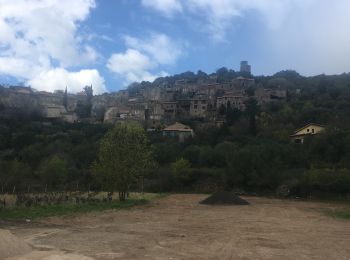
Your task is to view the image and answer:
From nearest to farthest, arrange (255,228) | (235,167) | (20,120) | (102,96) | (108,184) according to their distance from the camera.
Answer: (255,228) → (108,184) → (235,167) → (20,120) → (102,96)

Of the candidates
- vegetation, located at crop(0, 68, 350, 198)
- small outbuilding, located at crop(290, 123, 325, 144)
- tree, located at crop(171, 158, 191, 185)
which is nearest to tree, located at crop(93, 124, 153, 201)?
vegetation, located at crop(0, 68, 350, 198)

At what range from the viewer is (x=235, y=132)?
86.6 meters

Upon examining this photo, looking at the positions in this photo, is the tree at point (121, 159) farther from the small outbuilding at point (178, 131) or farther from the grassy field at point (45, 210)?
the small outbuilding at point (178, 131)

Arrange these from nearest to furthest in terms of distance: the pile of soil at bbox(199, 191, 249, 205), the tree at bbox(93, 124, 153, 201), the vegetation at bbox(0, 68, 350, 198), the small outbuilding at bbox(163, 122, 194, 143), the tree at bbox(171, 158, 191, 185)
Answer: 1. the tree at bbox(93, 124, 153, 201)
2. the vegetation at bbox(0, 68, 350, 198)
3. the pile of soil at bbox(199, 191, 249, 205)
4. the tree at bbox(171, 158, 191, 185)
5. the small outbuilding at bbox(163, 122, 194, 143)

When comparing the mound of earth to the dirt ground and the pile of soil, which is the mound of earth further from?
the pile of soil

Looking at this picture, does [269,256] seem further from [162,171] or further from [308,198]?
[162,171]

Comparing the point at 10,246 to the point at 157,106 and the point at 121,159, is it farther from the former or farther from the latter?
the point at 157,106

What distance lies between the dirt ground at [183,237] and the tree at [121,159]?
9.84 meters

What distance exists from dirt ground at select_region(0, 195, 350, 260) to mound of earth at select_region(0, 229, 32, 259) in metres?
0.37

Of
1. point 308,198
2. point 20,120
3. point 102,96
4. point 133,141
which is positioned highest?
point 102,96

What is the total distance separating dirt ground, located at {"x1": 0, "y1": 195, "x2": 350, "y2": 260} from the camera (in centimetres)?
1427

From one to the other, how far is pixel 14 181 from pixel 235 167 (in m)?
27.7

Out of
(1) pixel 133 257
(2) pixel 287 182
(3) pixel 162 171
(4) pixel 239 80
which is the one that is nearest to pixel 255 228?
(1) pixel 133 257

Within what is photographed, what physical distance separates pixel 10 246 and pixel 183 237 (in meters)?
7.03
